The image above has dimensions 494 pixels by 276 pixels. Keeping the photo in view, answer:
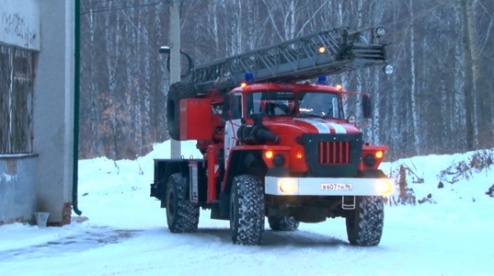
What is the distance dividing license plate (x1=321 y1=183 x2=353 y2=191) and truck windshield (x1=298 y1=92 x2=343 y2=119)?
2.02 m

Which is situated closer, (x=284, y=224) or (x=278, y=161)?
(x=278, y=161)

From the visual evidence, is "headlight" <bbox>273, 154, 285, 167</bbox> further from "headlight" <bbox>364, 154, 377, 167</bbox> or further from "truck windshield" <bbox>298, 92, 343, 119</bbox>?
"truck windshield" <bbox>298, 92, 343, 119</bbox>

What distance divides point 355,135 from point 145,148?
27464 mm

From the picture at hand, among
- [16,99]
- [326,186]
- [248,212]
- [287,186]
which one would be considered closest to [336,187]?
[326,186]

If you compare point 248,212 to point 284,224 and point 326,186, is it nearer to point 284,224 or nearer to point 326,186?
point 326,186

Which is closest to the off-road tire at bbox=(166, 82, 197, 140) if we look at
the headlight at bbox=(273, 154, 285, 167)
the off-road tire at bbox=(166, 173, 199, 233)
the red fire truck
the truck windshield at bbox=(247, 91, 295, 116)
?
the red fire truck

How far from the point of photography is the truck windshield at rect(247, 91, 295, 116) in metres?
15.3

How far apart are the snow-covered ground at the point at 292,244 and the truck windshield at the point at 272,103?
222cm

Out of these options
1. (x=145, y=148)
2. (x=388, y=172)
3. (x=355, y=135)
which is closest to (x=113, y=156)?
(x=145, y=148)

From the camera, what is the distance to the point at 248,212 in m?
13.8

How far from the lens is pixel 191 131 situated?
17.4m

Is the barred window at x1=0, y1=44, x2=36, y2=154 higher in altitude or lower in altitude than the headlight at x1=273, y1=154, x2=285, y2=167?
higher

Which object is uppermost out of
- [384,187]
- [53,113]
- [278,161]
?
[53,113]

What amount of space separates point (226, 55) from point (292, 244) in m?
29.3
